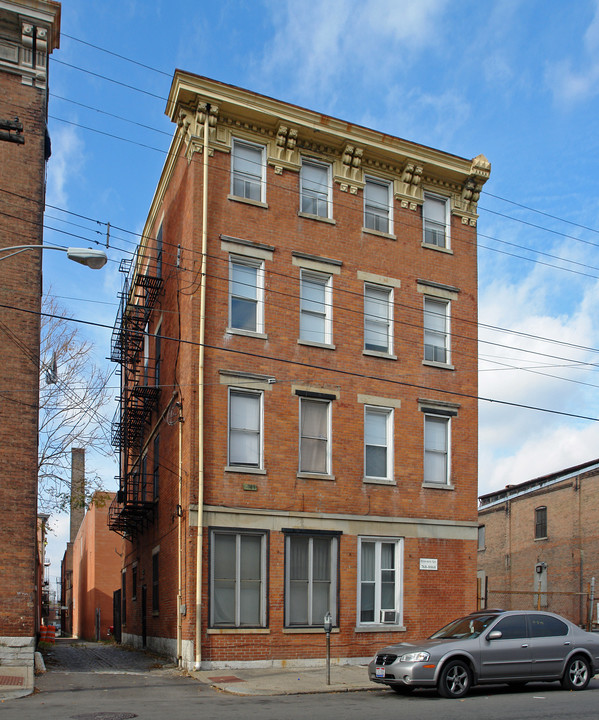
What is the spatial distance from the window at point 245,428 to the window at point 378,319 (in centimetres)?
402

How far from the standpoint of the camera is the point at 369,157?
25.2m

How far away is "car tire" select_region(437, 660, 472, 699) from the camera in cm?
1495

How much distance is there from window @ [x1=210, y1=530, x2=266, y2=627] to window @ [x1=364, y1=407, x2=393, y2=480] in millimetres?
3941

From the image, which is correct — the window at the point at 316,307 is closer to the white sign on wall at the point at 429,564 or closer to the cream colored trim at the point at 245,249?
the cream colored trim at the point at 245,249

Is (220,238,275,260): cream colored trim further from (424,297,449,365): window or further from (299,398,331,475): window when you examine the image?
(424,297,449,365): window

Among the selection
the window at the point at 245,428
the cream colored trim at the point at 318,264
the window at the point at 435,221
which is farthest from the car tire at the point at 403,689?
the window at the point at 435,221

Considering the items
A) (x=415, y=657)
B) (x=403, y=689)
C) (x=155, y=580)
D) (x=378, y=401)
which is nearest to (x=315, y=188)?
(x=378, y=401)

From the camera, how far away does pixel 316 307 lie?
931 inches

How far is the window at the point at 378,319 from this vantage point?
79.8 feet

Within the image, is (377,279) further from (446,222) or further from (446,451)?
(446,451)

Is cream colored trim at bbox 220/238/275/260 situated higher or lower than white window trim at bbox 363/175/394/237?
lower

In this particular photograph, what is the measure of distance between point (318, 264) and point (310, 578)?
8392 mm

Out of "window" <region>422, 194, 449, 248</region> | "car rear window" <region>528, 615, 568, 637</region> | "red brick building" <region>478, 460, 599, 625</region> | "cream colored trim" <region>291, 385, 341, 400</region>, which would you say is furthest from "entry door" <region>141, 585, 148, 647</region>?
"red brick building" <region>478, 460, 599, 625</region>

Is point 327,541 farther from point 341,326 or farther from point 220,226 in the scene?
point 220,226
